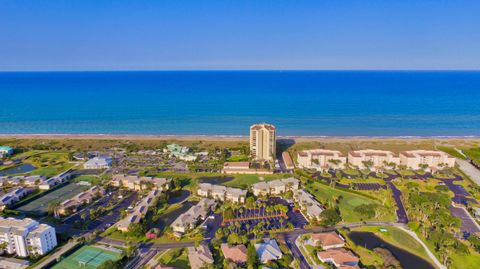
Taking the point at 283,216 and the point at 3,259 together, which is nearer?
the point at 3,259

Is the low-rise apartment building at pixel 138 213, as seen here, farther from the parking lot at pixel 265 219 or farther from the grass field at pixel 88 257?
the parking lot at pixel 265 219

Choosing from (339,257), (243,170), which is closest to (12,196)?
(243,170)

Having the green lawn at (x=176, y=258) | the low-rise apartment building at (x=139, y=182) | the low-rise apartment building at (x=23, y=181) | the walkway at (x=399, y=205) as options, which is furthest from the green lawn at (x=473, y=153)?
the low-rise apartment building at (x=23, y=181)

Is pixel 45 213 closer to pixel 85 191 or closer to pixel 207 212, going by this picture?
pixel 85 191

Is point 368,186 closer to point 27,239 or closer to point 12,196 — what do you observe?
point 27,239

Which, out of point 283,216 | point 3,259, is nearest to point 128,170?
point 3,259

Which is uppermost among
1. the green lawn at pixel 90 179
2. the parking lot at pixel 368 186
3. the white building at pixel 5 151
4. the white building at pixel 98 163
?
the white building at pixel 5 151
